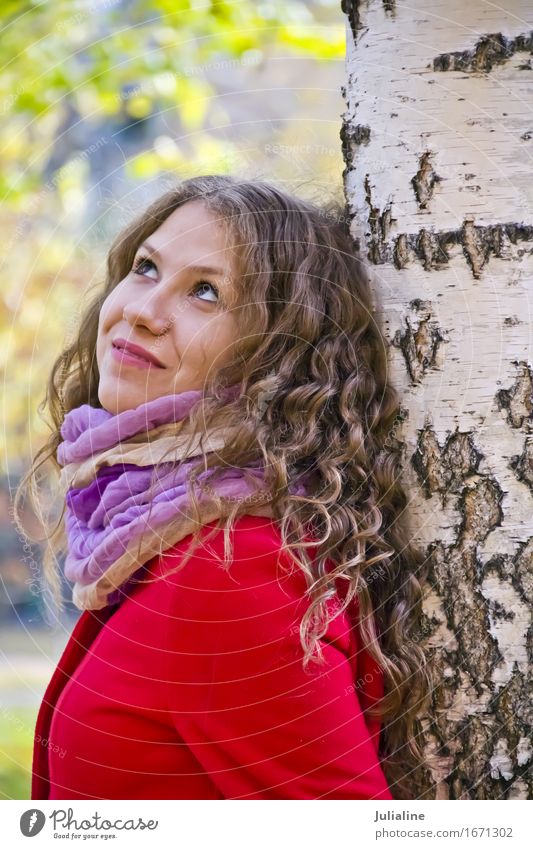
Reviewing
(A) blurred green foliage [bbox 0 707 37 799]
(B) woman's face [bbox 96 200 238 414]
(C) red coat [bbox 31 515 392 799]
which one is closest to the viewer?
(C) red coat [bbox 31 515 392 799]

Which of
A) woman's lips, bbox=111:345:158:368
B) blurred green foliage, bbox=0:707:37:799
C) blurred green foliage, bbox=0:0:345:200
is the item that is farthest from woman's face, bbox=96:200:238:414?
blurred green foliage, bbox=0:0:345:200

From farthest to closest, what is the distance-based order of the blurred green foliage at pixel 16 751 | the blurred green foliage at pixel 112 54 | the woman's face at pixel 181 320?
the blurred green foliage at pixel 112 54
the blurred green foliage at pixel 16 751
the woman's face at pixel 181 320

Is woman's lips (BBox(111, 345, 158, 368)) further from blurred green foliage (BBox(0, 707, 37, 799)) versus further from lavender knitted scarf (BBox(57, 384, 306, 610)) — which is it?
blurred green foliage (BBox(0, 707, 37, 799))

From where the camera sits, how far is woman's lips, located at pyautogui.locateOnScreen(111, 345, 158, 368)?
2.75 feet

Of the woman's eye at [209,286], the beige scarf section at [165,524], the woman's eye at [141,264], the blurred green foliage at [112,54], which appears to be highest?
the blurred green foliage at [112,54]

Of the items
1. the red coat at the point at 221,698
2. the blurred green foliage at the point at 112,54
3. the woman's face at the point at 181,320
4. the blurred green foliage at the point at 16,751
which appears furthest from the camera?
the blurred green foliage at the point at 112,54

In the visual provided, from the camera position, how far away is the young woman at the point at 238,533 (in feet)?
2.39

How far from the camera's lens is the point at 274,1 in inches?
61.1

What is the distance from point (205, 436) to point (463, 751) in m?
0.39

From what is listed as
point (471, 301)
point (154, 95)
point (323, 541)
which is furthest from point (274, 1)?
point (323, 541)

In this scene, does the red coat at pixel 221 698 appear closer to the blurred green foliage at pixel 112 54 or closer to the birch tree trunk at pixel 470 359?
the birch tree trunk at pixel 470 359

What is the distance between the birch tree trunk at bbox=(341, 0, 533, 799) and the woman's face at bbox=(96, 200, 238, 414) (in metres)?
0.18

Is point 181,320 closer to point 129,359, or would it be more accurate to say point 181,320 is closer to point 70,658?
point 129,359

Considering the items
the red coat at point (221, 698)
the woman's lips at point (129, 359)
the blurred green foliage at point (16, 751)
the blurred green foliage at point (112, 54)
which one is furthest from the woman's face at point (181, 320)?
the blurred green foliage at point (112, 54)
